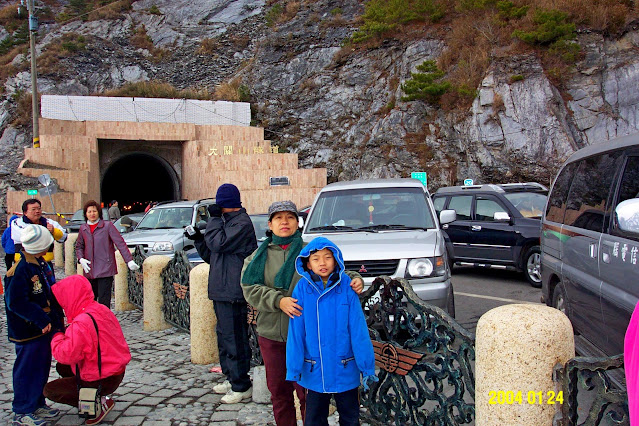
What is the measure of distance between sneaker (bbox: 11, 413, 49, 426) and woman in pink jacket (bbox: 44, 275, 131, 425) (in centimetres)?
18

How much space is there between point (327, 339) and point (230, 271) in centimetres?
172

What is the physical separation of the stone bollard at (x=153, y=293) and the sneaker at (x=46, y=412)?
9.82ft

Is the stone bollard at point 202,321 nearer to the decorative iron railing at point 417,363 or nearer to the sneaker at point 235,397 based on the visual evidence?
the sneaker at point 235,397

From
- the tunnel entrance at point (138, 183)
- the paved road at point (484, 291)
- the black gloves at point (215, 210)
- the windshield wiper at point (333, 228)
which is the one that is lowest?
the paved road at point (484, 291)

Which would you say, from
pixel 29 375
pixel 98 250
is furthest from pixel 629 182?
pixel 98 250

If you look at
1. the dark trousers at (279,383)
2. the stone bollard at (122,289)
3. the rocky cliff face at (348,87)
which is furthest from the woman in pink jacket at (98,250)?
the rocky cliff face at (348,87)

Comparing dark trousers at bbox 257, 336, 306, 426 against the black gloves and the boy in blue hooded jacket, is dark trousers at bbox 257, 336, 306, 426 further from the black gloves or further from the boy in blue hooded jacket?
the black gloves

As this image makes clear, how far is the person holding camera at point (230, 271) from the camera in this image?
4355 millimetres

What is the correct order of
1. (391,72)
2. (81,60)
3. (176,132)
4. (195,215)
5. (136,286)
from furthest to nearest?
1. (81,60)
2. (391,72)
3. (176,132)
4. (195,215)
5. (136,286)

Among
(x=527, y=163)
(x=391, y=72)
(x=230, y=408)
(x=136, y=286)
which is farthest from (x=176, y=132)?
(x=230, y=408)

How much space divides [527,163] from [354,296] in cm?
2194

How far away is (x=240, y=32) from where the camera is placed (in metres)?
50.6

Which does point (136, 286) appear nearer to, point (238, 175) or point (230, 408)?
point (230, 408)

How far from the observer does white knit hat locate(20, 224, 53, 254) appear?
4195 millimetres
